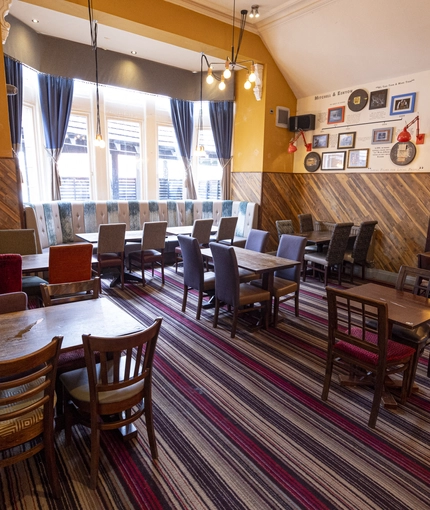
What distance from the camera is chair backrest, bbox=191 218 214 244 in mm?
5570

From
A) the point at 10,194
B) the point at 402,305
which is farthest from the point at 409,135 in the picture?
the point at 10,194

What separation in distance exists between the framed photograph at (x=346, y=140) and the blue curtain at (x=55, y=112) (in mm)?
4757

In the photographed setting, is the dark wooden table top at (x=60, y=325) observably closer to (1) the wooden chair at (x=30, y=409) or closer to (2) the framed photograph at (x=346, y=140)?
(1) the wooden chair at (x=30, y=409)

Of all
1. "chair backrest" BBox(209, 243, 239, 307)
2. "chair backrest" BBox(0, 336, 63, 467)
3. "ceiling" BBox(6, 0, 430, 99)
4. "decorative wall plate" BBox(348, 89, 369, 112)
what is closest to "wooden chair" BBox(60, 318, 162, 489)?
"chair backrest" BBox(0, 336, 63, 467)

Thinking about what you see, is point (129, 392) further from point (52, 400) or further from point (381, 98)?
point (381, 98)

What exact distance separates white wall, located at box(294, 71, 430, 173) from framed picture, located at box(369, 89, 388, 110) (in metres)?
0.05

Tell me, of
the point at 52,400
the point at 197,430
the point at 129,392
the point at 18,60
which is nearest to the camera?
the point at 52,400

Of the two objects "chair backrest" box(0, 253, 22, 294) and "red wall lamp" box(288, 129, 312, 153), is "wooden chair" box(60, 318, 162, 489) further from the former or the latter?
"red wall lamp" box(288, 129, 312, 153)

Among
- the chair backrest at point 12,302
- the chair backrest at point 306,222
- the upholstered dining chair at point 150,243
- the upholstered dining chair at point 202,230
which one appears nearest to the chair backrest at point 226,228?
the upholstered dining chair at point 202,230

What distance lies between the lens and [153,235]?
517cm

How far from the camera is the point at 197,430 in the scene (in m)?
2.33

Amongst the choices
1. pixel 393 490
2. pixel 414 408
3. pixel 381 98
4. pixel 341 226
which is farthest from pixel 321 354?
pixel 381 98

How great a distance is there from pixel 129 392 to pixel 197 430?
0.73 m

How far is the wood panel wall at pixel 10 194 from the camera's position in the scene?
14.3 feet
